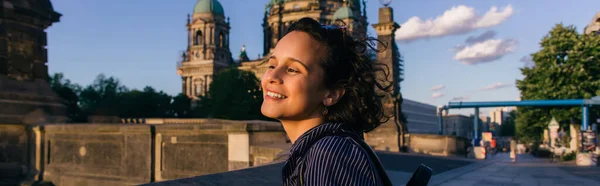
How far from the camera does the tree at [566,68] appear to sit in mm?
26969

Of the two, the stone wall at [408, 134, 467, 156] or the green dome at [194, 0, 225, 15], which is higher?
the green dome at [194, 0, 225, 15]

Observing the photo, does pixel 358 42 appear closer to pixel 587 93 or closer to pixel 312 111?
pixel 312 111

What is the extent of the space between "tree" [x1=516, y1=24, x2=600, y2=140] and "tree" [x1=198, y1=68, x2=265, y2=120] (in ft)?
99.8

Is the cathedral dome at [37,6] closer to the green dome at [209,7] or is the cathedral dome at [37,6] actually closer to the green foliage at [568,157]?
the green foliage at [568,157]

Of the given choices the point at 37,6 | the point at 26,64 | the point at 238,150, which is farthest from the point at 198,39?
the point at 238,150

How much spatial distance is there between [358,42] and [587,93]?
3001 cm

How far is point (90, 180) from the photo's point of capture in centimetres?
1198

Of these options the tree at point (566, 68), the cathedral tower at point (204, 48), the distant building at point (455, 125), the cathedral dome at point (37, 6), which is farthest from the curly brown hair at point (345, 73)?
the distant building at point (455, 125)

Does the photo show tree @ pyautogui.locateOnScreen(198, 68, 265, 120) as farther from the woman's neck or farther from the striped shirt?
the striped shirt

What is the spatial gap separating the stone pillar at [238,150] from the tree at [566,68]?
2371 cm

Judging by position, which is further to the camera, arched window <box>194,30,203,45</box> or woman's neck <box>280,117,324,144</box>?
arched window <box>194,30,203,45</box>

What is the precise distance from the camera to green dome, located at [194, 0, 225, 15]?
74938 millimetres

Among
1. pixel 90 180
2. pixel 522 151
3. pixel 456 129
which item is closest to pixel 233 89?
pixel 522 151

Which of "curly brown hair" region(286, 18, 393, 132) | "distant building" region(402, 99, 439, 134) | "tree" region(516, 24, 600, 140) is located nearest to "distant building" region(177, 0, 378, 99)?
"distant building" region(402, 99, 439, 134)
